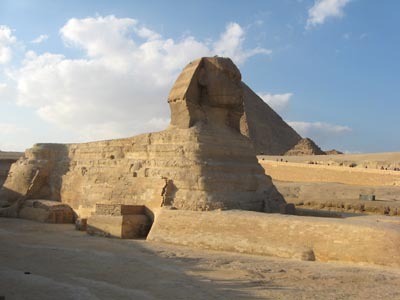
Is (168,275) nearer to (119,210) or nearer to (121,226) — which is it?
(121,226)

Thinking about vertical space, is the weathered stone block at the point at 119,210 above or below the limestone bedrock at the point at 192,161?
below

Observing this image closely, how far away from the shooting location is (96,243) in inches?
417

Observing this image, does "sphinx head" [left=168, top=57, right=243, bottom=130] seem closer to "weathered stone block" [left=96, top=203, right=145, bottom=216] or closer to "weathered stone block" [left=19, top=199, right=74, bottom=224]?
"weathered stone block" [left=96, top=203, right=145, bottom=216]

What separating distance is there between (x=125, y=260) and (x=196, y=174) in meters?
3.15

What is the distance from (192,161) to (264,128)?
3218cm

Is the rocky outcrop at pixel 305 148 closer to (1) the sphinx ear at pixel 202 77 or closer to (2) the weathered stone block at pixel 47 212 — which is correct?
(2) the weathered stone block at pixel 47 212

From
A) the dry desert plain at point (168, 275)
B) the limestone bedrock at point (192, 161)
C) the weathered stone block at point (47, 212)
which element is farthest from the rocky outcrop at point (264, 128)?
the dry desert plain at point (168, 275)

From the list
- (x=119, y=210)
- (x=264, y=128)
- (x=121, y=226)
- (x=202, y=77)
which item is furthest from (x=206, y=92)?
(x=264, y=128)

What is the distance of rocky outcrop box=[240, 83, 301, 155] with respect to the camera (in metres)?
40.5

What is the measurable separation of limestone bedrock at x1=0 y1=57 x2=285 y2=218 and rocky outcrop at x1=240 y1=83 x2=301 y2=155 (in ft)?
85.4

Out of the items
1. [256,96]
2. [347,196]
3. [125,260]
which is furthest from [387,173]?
[256,96]

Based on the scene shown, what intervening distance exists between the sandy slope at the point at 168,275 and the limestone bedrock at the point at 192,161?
176 cm

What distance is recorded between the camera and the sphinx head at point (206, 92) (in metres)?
12.0

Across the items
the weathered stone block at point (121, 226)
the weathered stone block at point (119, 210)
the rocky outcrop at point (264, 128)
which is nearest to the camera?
the weathered stone block at point (121, 226)
